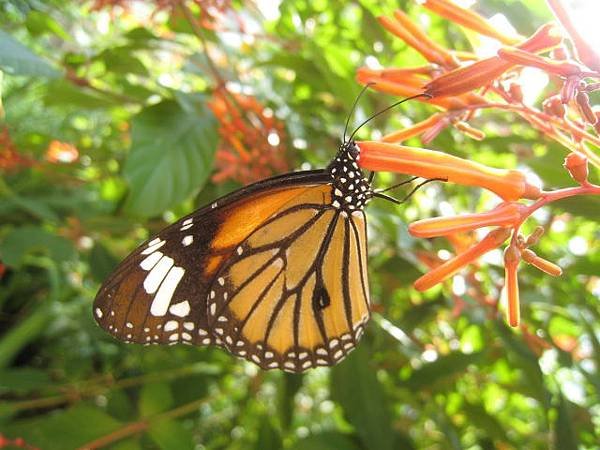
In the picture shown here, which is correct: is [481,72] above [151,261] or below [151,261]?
above

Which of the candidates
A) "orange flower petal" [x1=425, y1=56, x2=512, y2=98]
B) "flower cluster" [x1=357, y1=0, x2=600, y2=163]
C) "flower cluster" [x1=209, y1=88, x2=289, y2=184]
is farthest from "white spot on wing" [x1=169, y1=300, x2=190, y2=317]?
"orange flower petal" [x1=425, y1=56, x2=512, y2=98]

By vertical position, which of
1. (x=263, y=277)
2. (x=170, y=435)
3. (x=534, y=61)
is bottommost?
(x=170, y=435)

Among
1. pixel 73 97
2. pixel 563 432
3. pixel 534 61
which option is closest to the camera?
pixel 534 61

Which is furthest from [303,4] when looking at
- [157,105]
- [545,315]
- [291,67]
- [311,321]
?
[545,315]

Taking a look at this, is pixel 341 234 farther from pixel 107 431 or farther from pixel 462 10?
pixel 107 431

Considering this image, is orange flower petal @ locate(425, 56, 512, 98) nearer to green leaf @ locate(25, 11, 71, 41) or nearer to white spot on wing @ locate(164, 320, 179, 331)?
white spot on wing @ locate(164, 320, 179, 331)

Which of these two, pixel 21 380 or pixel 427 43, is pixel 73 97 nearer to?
pixel 21 380

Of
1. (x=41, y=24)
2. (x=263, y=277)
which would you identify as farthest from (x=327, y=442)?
(x=41, y=24)
